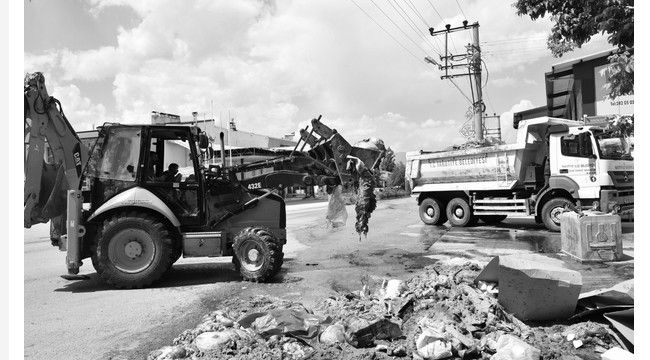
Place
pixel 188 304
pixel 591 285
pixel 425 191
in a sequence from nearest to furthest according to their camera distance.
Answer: pixel 188 304 → pixel 591 285 → pixel 425 191

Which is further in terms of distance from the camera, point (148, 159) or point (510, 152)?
point (510, 152)

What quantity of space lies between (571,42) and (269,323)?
5110 mm

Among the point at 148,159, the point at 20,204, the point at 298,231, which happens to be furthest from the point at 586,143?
the point at 20,204

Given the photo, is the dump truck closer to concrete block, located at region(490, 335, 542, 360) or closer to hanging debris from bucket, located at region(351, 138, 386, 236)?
hanging debris from bucket, located at region(351, 138, 386, 236)

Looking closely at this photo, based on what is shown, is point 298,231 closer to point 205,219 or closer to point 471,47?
point 205,219

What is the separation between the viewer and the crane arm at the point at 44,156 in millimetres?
6332

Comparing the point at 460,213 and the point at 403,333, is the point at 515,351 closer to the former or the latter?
the point at 403,333

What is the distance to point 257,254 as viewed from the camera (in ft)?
21.4

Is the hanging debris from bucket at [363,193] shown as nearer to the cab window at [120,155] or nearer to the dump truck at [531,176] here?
the cab window at [120,155]

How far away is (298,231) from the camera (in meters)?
12.8

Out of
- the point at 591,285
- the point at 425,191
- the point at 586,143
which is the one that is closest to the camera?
the point at 591,285

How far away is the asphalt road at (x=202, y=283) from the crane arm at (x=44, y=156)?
127 cm

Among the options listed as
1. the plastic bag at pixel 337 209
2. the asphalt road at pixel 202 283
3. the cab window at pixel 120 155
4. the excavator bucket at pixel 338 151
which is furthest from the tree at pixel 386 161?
the cab window at pixel 120 155

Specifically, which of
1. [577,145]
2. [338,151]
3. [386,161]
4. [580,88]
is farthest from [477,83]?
[338,151]
